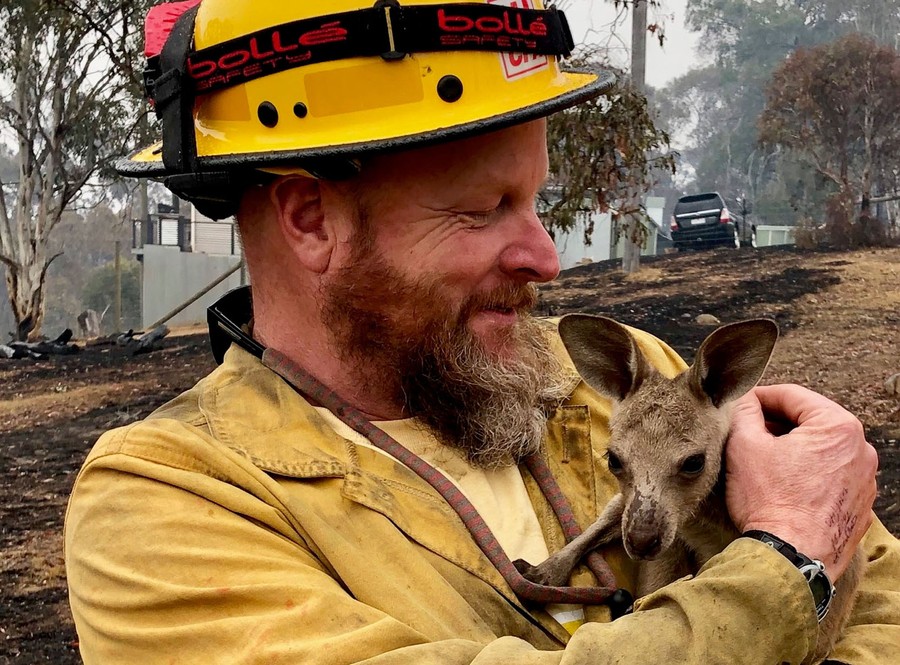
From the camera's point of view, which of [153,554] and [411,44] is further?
[411,44]

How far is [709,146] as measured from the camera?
16.4 metres

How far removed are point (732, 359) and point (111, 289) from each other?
74.5ft

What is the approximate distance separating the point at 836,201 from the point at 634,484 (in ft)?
30.4

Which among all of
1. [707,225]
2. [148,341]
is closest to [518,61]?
[148,341]

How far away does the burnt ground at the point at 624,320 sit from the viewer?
528 cm

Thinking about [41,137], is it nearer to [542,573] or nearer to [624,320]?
[624,320]

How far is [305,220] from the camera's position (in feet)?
6.82

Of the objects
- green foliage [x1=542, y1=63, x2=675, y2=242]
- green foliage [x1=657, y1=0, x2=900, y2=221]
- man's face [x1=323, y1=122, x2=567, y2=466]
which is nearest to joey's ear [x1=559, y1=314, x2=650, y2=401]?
man's face [x1=323, y1=122, x2=567, y2=466]

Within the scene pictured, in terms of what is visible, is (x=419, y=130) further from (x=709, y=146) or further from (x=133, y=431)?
(x=709, y=146)

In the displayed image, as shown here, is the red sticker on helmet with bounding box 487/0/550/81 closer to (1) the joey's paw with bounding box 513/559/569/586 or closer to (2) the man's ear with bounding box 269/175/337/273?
(2) the man's ear with bounding box 269/175/337/273

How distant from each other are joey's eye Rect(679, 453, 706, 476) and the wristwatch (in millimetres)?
361

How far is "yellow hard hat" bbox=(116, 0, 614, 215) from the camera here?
185cm

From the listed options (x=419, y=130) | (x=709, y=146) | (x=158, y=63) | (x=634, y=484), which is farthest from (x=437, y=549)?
(x=709, y=146)

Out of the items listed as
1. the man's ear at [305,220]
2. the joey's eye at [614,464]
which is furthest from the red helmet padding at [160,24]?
the joey's eye at [614,464]
